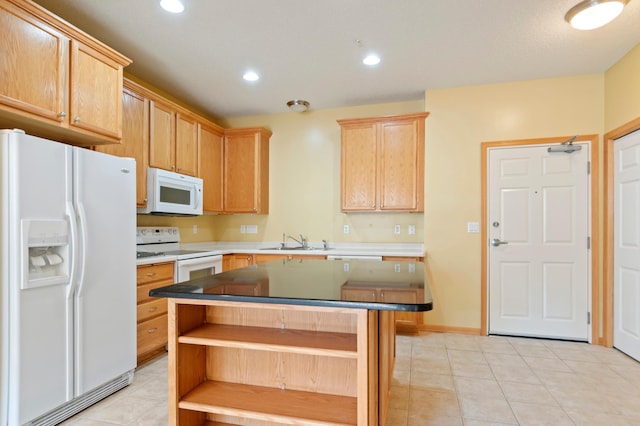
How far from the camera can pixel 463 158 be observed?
3625mm

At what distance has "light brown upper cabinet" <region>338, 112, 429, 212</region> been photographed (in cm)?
376

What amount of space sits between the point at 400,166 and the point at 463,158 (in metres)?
0.66

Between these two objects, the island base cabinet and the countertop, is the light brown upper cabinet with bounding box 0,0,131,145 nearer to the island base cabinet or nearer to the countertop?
the countertop

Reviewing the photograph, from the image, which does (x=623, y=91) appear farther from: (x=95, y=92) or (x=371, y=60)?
(x=95, y=92)

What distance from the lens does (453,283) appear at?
3.61m

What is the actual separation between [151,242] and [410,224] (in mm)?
2880

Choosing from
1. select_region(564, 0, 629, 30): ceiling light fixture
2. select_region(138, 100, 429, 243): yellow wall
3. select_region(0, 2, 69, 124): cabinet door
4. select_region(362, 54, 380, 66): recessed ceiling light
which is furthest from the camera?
select_region(138, 100, 429, 243): yellow wall

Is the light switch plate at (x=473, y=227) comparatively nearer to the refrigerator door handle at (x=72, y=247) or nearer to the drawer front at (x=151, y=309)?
the drawer front at (x=151, y=309)

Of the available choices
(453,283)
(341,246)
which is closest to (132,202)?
(341,246)

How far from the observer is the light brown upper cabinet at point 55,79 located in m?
1.87

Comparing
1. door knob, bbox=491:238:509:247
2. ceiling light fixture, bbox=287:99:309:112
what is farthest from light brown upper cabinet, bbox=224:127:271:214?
door knob, bbox=491:238:509:247

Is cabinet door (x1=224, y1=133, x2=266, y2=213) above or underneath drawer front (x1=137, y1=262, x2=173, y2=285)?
above

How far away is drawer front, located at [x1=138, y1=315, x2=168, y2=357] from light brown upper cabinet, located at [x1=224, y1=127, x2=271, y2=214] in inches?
70.5

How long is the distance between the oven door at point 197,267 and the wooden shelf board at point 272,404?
147 cm
